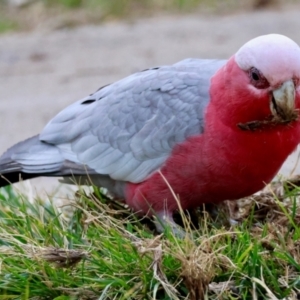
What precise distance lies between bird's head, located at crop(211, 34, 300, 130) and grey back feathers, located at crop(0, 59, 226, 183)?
0.15m

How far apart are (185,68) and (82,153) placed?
1.76 feet

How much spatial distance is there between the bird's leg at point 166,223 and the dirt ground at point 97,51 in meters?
2.76

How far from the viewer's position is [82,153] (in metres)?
3.12

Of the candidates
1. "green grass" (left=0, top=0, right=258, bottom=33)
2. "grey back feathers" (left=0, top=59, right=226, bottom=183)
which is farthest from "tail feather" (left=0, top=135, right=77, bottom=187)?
"green grass" (left=0, top=0, right=258, bottom=33)

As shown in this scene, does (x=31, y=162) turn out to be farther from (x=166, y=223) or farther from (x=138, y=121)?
(x=166, y=223)

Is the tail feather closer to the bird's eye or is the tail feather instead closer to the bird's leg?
the bird's leg

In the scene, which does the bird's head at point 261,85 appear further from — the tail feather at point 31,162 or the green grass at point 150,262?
the tail feather at point 31,162

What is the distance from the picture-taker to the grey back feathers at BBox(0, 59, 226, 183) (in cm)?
288

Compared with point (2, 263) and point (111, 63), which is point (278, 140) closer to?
point (2, 263)

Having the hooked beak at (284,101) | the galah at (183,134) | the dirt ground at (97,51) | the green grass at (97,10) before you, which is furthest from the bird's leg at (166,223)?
the green grass at (97,10)

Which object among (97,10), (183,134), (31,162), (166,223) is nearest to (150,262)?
(166,223)

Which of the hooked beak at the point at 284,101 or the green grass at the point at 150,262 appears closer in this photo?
the green grass at the point at 150,262

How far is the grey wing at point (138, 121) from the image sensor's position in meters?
2.87

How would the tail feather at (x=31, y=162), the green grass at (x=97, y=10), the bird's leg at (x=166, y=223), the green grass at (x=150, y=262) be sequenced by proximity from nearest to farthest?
the green grass at (x=150, y=262), the bird's leg at (x=166, y=223), the tail feather at (x=31, y=162), the green grass at (x=97, y=10)
